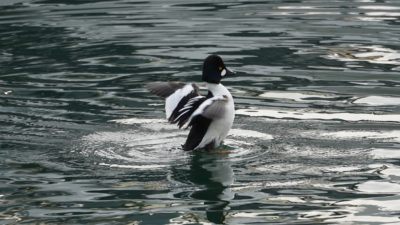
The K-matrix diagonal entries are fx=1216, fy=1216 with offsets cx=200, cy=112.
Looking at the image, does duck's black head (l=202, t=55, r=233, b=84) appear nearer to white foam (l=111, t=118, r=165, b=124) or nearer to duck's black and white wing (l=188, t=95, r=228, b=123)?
duck's black and white wing (l=188, t=95, r=228, b=123)

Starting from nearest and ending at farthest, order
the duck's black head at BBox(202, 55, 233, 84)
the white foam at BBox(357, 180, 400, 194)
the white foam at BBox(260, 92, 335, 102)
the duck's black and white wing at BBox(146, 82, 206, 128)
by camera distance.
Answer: the white foam at BBox(357, 180, 400, 194) → the duck's black and white wing at BBox(146, 82, 206, 128) → the duck's black head at BBox(202, 55, 233, 84) → the white foam at BBox(260, 92, 335, 102)

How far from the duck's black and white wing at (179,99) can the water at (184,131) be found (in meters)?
0.35

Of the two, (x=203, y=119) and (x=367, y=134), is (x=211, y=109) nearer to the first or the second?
(x=203, y=119)

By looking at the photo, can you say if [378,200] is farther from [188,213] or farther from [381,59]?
[381,59]

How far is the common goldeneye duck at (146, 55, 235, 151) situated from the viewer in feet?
35.2

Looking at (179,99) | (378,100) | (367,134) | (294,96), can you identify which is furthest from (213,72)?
(378,100)

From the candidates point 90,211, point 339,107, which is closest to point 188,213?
point 90,211

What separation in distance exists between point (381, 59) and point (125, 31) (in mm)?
4255

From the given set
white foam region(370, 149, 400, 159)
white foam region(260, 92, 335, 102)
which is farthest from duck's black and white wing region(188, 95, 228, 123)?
white foam region(260, 92, 335, 102)

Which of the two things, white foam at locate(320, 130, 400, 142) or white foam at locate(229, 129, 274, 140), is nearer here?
white foam at locate(320, 130, 400, 142)

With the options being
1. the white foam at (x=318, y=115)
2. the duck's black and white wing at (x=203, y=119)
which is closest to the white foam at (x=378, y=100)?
the white foam at (x=318, y=115)

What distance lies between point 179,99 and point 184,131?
870 millimetres

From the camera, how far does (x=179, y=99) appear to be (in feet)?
36.8

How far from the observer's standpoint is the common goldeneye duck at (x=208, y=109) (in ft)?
35.2
